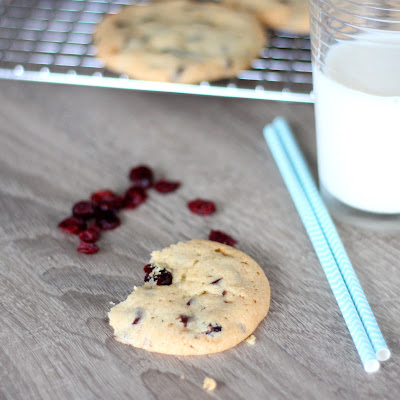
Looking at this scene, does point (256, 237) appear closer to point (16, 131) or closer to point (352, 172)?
point (352, 172)

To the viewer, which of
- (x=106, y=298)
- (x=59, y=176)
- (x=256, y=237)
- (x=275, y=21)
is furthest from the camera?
(x=275, y=21)

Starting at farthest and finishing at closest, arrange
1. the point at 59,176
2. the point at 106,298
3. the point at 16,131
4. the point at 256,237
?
the point at 16,131 < the point at 59,176 < the point at 256,237 < the point at 106,298

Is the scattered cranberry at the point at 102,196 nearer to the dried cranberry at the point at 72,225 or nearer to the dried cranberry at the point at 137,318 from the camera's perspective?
the dried cranberry at the point at 72,225

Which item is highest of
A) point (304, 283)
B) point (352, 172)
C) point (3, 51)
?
point (3, 51)

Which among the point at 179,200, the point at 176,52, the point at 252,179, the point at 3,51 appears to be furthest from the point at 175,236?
the point at 3,51

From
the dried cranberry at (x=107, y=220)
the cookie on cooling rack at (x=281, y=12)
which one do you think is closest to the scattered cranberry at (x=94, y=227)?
the dried cranberry at (x=107, y=220)

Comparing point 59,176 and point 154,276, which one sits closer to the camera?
point 154,276

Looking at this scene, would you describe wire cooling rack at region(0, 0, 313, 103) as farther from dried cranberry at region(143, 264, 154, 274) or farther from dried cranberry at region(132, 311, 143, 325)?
dried cranberry at region(132, 311, 143, 325)

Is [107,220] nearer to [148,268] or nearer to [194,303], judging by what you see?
[148,268]
